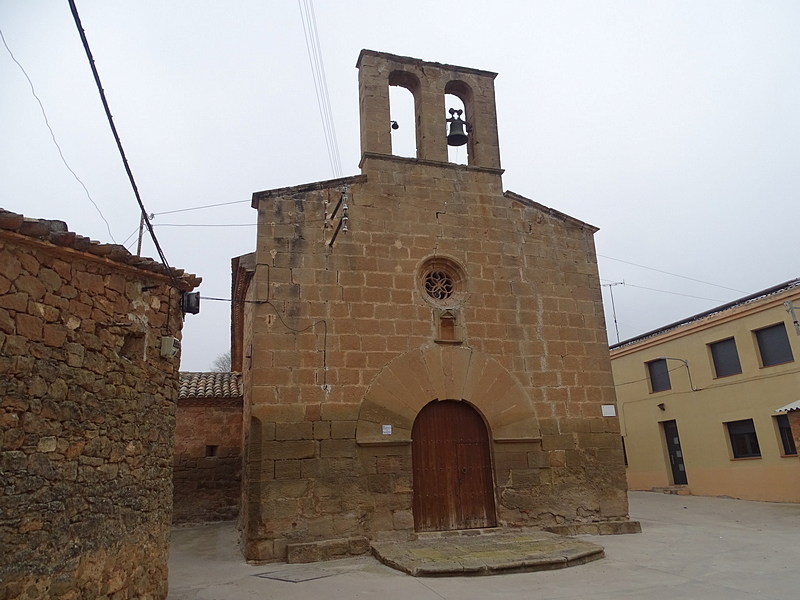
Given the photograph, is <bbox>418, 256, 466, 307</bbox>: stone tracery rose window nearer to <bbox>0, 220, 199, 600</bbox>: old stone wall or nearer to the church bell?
the church bell

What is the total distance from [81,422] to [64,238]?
1.37 metres

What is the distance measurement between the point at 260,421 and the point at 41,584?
4.05 meters

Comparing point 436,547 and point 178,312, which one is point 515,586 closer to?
point 436,547

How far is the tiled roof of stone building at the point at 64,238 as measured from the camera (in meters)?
4.01

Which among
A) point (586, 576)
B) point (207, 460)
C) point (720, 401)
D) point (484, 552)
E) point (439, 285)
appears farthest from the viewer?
point (720, 401)

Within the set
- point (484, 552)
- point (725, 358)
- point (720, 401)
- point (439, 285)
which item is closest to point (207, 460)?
point (439, 285)

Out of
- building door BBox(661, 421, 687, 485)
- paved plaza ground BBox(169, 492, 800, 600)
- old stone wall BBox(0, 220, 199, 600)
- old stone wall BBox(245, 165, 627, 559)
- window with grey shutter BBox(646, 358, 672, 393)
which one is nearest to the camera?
old stone wall BBox(0, 220, 199, 600)

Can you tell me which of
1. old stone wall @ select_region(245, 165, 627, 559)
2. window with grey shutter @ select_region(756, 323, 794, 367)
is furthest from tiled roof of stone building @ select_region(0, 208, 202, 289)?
window with grey shutter @ select_region(756, 323, 794, 367)

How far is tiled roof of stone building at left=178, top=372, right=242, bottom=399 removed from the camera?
1249 centimetres

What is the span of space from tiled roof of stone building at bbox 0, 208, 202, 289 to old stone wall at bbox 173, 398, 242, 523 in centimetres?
752

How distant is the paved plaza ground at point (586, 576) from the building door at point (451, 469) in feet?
4.35

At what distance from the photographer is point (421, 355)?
8.88 m

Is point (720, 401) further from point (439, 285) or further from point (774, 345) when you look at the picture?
point (439, 285)

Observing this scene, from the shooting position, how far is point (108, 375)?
15.9 feet
